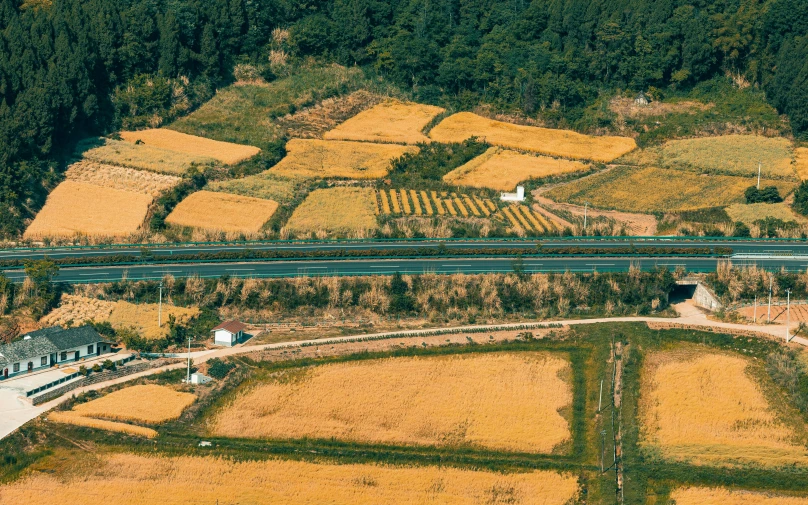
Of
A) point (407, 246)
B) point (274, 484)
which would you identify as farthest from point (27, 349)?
point (407, 246)

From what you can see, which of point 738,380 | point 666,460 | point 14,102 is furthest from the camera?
point 14,102

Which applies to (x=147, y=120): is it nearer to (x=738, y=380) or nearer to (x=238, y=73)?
(x=238, y=73)

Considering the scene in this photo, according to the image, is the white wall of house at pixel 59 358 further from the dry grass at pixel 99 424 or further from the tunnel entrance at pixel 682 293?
the tunnel entrance at pixel 682 293

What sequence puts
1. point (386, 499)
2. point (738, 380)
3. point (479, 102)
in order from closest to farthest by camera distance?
point (386, 499) → point (738, 380) → point (479, 102)

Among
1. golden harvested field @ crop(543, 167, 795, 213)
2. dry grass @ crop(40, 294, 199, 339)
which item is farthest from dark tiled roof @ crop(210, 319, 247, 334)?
golden harvested field @ crop(543, 167, 795, 213)

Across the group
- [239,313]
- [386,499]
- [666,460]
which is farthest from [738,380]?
Result: [239,313]

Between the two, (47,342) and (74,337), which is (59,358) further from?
(74,337)
